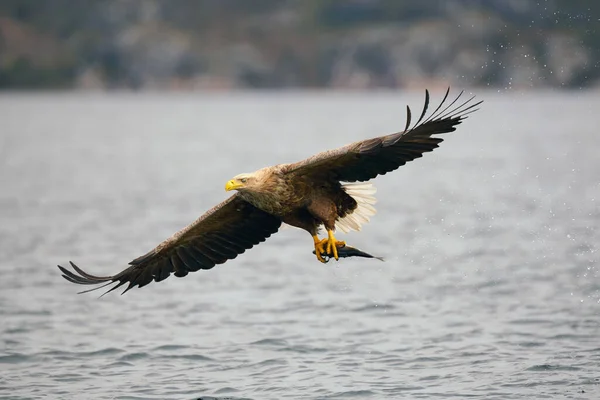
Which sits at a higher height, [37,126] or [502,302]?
[37,126]

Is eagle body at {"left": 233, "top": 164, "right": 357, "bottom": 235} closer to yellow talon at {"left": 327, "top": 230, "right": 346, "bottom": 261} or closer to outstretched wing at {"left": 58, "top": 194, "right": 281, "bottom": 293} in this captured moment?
yellow talon at {"left": 327, "top": 230, "right": 346, "bottom": 261}

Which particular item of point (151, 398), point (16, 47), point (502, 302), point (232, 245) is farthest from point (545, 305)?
point (16, 47)

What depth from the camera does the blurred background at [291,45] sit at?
153750 millimetres

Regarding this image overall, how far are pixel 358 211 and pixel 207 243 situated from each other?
1563mm

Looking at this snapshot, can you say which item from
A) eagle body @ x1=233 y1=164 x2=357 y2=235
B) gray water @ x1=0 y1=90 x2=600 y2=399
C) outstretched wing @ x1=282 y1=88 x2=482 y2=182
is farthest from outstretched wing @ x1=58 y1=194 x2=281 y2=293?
outstretched wing @ x1=282 y1=88 x2=482 y2=182

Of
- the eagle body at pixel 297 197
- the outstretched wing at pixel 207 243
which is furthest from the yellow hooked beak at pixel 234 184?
the outstretched wing at pixel 207 243

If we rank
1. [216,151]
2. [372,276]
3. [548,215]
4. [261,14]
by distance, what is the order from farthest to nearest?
1. [261,14]
2. [216,151]
3. [548,215]
4. [372,276]

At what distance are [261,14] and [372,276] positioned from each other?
171m

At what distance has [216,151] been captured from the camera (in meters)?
52.1

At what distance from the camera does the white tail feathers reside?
1141cm

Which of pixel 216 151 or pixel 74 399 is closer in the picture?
pixel 74 399

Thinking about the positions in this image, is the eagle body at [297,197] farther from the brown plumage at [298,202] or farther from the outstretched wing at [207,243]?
the outstretched wing at [207,243]

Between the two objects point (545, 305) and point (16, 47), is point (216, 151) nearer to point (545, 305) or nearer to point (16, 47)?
point (545, 305)

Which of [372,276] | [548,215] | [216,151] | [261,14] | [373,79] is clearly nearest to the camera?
[372,276]
